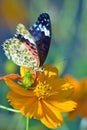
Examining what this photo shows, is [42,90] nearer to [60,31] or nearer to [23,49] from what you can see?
[23,49]

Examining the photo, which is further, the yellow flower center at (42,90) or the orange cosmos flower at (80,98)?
the orange cosmos flower at (80,98)

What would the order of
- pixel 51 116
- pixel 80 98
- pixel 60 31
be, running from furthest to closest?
pixel 60 31, pixel 80 98, pixel 51 116

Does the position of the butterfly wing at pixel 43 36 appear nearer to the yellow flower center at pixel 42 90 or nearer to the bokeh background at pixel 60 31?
the yellow flower center at pixel 42 90

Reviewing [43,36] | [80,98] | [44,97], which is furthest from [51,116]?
[80,98]

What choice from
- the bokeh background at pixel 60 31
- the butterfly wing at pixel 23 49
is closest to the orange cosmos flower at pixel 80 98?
the bokeh background at pixel 60 31

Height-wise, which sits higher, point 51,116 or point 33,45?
point 33,45

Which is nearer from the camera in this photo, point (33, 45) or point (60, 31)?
point (33, 45)

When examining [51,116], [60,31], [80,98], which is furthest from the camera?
[60,31]
